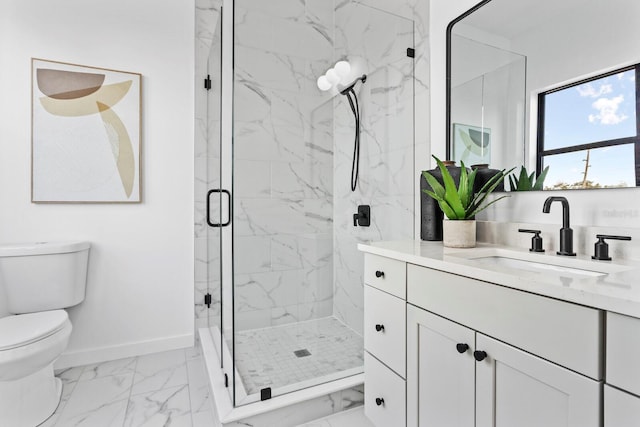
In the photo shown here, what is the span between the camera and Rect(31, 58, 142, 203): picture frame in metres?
1.99

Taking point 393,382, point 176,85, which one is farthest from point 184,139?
point 393,382

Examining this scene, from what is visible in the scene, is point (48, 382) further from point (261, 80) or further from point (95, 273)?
point (261, 80)

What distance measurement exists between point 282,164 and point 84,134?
1277 millimetres

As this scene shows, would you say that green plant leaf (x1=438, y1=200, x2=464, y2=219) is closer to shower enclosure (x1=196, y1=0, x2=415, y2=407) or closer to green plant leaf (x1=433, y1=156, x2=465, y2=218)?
green plant leaf (x1=433, y1=156, x2=465, y2=218)

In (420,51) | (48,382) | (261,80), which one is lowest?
(48,382)

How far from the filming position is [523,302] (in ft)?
2.54

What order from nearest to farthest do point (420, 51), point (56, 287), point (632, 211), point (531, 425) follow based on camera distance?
point (531, 425) < point (632, 211) < point (420, 51) < point (56, 287)

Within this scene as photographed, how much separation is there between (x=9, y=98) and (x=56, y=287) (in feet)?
3.72

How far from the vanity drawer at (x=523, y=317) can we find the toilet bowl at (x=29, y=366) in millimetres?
1646

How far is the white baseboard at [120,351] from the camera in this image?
206cm

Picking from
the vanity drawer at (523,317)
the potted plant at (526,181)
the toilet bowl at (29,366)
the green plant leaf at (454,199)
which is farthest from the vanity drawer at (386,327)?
the toilet bowl at (29,366)

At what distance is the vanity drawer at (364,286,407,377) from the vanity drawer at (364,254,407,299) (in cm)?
3

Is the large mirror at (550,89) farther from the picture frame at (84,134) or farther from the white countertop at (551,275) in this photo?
the picture frame at (84,134)

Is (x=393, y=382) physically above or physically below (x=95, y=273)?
below
